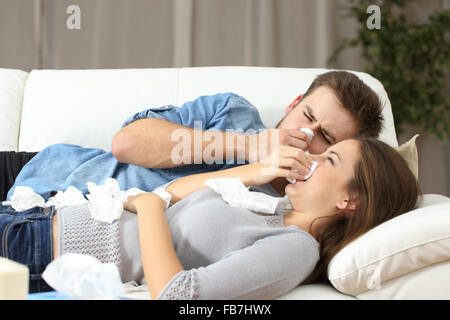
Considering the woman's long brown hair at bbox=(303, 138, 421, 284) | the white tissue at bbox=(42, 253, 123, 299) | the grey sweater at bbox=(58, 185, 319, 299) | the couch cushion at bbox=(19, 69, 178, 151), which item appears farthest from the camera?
the couch cushion at bbox=(19, 69, 178, 151)

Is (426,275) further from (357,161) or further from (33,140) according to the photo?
(33,140)

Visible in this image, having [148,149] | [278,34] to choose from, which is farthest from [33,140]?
[278,34]

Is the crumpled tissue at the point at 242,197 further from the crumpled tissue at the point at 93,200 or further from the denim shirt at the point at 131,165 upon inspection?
the denim shirt at the point at 131,165

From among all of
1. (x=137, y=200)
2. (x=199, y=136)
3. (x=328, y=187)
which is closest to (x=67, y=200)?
(x=137, y=200)

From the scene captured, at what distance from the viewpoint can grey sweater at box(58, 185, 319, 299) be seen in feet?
3.11

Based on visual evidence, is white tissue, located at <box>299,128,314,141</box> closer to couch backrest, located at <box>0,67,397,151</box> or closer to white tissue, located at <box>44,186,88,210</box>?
couch backrest, located at <box>0,67,397,151</box>

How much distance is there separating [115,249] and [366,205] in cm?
60

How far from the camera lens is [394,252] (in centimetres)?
102

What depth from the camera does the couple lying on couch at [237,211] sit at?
1.00 meters

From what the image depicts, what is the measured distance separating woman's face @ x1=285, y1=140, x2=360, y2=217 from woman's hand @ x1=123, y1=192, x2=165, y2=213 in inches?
13.0

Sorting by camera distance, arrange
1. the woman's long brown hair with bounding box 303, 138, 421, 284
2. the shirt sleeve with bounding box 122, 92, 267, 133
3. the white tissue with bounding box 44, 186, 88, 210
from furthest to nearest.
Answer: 1. the shirt sleeve with bounding box 122, 92, 267, 133
2. the white tissue with bounding box 44, 186, 88, 210
3. the woman's long brown hair with bounding box 303, 138, 421, 284

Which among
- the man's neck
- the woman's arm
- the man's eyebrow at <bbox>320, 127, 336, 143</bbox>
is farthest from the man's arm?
the woman's arm

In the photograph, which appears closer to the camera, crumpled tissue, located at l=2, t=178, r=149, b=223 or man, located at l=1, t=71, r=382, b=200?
crumpled tissue, located at l=2, t=178, r=149, b=223

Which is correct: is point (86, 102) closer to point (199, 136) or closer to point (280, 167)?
point (199, 136)
